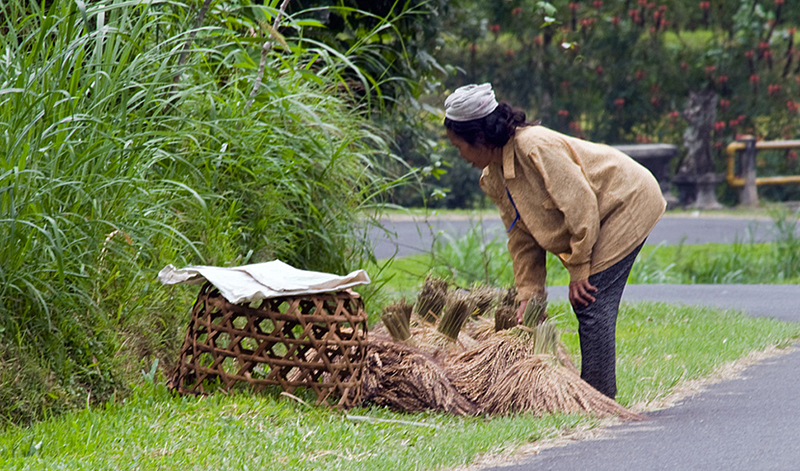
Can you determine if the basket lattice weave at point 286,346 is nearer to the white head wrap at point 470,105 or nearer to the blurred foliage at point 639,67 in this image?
the white head wrap at point 470,105

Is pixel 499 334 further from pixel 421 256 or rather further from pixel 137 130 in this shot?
pixel 421 256

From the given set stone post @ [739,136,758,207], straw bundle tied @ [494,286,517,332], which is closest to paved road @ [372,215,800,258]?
stone post @ [739,136,758,207]

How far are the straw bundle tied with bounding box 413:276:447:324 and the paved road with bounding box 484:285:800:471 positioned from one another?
107 centimetres

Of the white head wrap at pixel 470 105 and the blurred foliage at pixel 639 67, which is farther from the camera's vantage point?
the blurred foliage at pixel 639 67

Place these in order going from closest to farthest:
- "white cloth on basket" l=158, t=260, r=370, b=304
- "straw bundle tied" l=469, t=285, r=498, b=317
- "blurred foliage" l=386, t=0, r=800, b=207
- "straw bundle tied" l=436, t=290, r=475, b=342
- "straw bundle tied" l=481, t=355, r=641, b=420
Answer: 1. "white cloth on basket" l=158, t=260, r=370, b=304
2. "straw bundle tied" l=481, t=355, r=641, b=420
3. "straw bundle tied" l=436, t=290, r=475, b=342
4. "straw bundle tied" l=469, t=285, r=498, b=317
5. "blurred foliage" l=386, t=0, r=800, b=207

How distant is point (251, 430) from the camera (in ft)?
10.8

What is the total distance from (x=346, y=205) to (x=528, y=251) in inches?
54.4

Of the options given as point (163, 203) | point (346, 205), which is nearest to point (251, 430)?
point (163, 203)

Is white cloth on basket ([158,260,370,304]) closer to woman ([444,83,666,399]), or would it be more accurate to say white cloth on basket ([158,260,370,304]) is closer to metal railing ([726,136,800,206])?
woman ([444,83,666,399])

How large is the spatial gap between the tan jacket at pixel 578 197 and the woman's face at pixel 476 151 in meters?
0.06

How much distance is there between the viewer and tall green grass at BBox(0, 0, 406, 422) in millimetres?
3375

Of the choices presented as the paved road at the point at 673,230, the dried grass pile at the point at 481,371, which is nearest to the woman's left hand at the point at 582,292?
the dried grass pile at the point at 481,371

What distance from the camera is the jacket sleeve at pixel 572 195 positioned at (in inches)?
152

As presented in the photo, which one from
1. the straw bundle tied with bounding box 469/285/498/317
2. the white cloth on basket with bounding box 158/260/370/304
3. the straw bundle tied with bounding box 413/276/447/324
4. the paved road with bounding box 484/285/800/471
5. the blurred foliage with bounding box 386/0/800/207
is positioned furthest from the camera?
the blurred foliage with bounding box 386/0/800/207
